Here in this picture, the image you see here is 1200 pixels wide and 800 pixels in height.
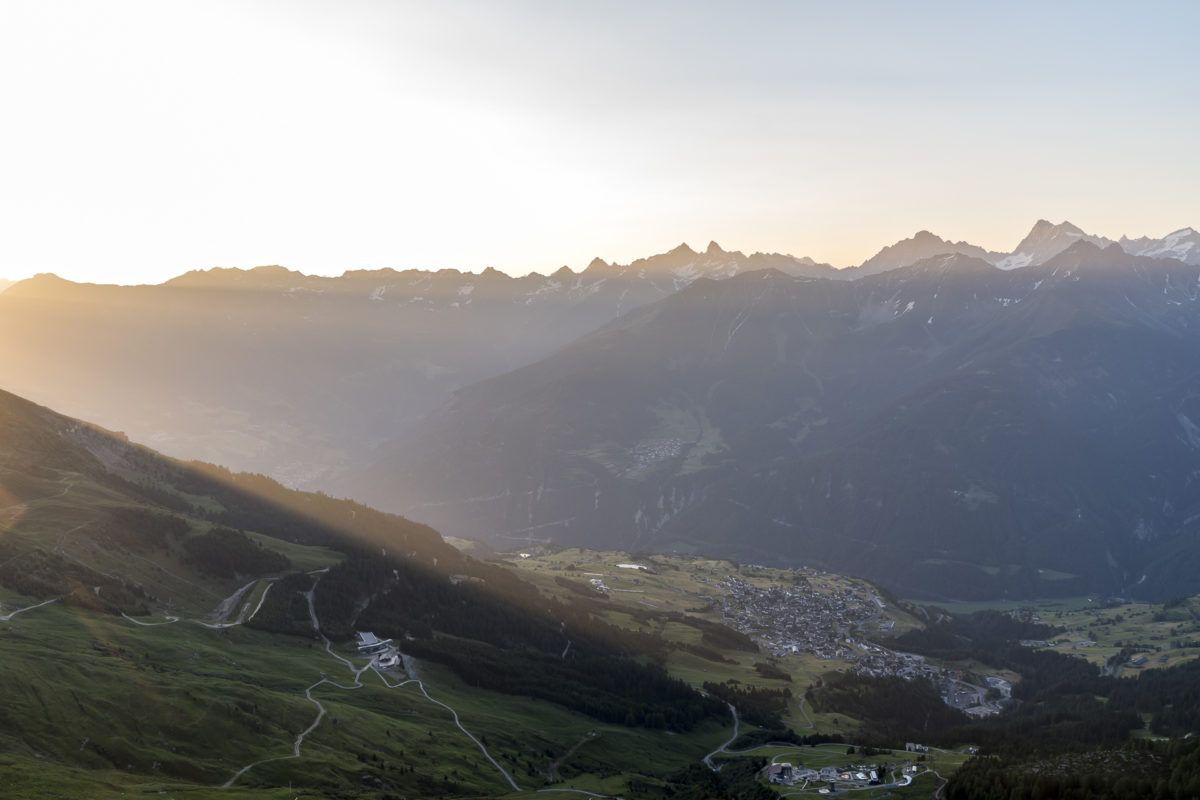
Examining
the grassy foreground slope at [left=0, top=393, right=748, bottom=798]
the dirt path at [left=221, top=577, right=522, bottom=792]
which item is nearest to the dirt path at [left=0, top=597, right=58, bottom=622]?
the grassy foreground slope at [left=0, top=393, right=748, bottom=798]

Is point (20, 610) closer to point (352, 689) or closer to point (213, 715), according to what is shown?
point (213, 715)

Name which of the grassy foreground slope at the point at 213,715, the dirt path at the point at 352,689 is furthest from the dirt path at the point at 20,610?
the dirt path at the point at 352,689

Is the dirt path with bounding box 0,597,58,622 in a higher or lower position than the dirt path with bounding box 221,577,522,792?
higher

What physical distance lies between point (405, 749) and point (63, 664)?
48.6 m

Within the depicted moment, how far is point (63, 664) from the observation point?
135625 mm

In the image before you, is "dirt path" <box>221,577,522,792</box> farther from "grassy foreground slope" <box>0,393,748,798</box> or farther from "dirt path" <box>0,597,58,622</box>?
"dirt path" <box>0,597,58,622</box>

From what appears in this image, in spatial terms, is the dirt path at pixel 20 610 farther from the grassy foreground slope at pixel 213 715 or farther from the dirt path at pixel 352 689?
the dirt path at pixel 352 689

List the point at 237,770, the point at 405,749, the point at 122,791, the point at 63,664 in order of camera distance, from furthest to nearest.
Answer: the point at 405,749 < the point at 63,664 < the point at 237,770 < the point at 122,791

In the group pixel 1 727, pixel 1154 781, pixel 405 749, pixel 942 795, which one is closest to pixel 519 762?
pixel 405 749

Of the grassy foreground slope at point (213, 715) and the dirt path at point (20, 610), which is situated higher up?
the dirt path at point (20, 610)

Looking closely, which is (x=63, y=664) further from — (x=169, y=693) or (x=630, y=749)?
(x=630, y=749)

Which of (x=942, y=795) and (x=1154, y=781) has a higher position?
(x=1154, y=781)

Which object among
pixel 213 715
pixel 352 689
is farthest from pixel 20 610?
pixel 352 689

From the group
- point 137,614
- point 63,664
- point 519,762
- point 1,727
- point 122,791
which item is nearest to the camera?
point 122,791
